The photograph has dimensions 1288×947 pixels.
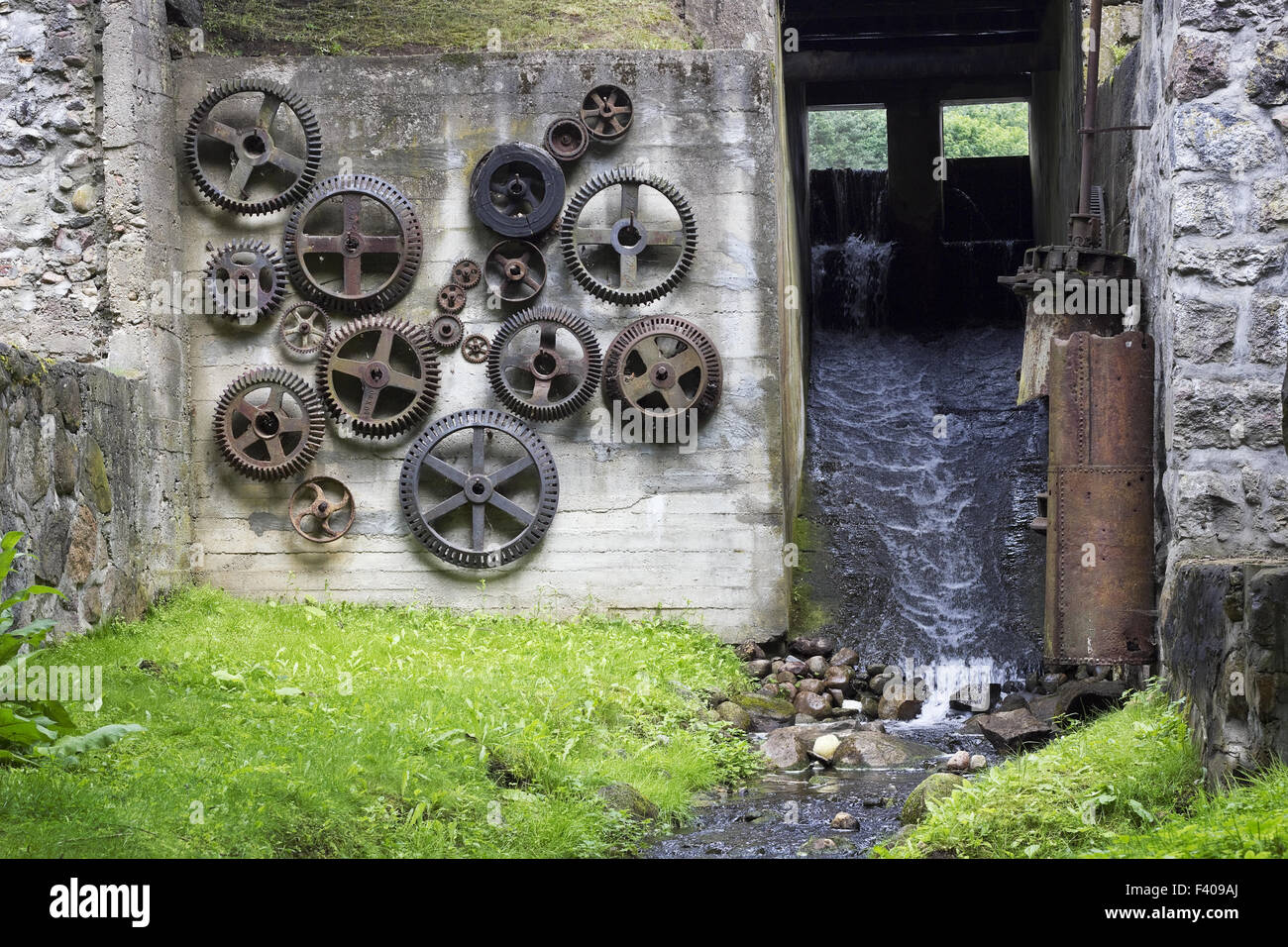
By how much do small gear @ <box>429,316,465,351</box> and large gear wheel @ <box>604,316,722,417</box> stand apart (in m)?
1.09

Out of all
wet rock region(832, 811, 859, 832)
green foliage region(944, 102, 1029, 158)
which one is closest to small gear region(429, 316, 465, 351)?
wet rock region(832, 811, 859, 832)

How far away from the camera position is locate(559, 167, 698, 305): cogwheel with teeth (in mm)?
9445

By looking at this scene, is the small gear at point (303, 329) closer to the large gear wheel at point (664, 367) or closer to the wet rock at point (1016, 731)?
the large gear wheel at point (664, 367)

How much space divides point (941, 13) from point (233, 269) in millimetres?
10636

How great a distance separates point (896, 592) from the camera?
1015cm

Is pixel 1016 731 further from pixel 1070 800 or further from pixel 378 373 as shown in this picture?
pixel 378 373

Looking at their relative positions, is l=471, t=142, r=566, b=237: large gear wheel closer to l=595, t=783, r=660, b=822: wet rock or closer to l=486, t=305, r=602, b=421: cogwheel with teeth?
l=486, t=305, r=602, b=421: cogwheel with teeth

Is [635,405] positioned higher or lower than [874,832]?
higher

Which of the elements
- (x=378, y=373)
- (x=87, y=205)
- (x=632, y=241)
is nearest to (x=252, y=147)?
(x=87, y=205)

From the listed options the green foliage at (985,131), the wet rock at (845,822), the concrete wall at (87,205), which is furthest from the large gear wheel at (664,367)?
the green foliage at (985,131)

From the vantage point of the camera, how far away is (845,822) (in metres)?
5.98

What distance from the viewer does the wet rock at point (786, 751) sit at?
7.39m
